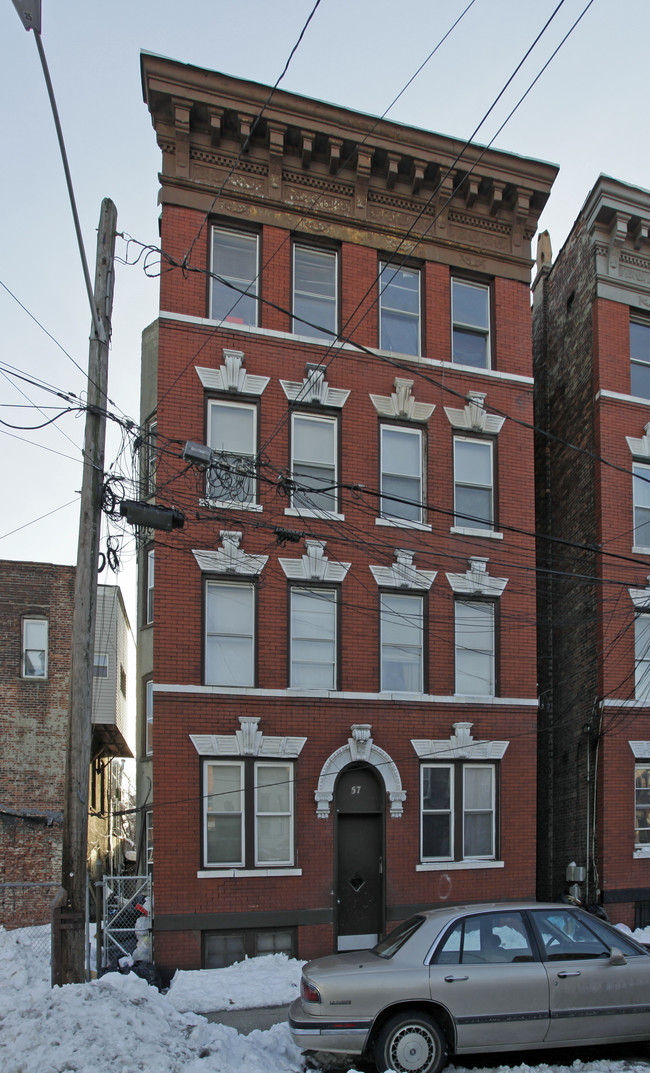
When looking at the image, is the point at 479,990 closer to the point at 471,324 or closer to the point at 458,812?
the point at 458,812

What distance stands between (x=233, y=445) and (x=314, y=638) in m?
3.48

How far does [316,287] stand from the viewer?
56.4 ft

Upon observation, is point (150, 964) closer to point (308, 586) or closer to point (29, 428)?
point (308, 586)

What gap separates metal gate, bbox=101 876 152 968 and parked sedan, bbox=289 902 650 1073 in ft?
19.9

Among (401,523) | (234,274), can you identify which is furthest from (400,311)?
(401,523)

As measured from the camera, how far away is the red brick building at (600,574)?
1717cm

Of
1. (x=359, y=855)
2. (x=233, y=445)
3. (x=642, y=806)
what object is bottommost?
(x=359, y=855)

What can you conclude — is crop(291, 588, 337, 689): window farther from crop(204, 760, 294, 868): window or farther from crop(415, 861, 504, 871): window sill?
crop(415, 861, 504, 871): window sill

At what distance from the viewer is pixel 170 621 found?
14906 millimetres

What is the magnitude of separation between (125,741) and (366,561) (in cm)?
1388

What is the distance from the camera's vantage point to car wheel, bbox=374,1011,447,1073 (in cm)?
823

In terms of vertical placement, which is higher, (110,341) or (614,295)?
(614,295)

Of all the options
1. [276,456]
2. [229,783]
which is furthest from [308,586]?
[229,783]

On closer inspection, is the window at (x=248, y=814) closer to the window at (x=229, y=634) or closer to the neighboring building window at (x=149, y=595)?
the window at (x=229, y=634)
